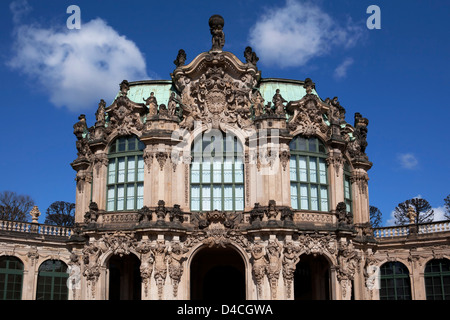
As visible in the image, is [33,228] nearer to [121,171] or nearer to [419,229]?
[121,171]

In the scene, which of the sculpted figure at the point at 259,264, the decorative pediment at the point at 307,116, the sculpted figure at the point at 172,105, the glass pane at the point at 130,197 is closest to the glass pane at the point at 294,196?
the decorative pediment at the point at 307,116

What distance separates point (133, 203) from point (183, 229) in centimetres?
378

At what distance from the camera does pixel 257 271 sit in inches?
1266

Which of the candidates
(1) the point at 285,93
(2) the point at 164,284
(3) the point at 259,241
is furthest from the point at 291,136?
(2) the point at 164,284

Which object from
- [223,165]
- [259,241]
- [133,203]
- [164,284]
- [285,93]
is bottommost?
[164,284]

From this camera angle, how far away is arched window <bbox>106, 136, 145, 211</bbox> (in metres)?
34.6

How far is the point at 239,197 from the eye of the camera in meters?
34.2

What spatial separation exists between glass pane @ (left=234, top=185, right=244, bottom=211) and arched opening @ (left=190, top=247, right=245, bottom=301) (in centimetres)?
386

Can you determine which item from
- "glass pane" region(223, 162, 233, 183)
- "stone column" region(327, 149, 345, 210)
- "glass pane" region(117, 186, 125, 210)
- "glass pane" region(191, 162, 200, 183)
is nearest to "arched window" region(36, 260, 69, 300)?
"glass pane" region(117, 186, 125, 210)

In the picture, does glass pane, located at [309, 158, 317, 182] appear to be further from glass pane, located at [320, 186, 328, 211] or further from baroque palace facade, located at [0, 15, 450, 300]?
glass pane, located at [320, 186, 328, 211]

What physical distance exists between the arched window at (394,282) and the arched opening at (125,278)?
16.8 m
